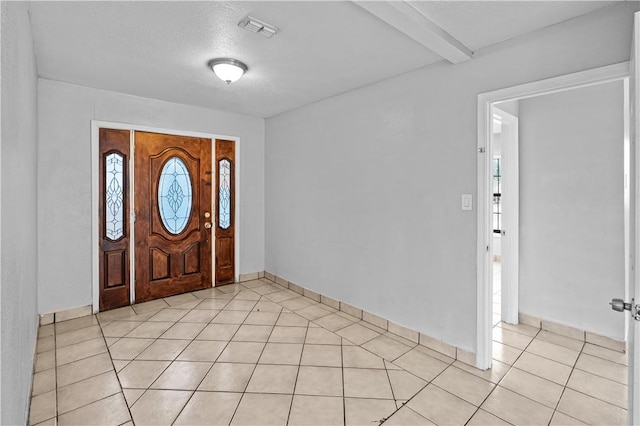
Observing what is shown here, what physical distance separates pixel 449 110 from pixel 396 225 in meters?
1.15

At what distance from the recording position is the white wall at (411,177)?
230cm

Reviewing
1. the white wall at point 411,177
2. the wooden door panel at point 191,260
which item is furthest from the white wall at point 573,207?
the wooden door panel at point 191,260

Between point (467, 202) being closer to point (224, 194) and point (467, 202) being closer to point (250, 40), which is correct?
point (250, 40)

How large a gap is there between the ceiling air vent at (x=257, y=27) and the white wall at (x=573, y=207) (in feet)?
8.92

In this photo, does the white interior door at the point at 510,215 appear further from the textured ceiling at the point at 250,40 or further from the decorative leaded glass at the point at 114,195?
the decorative leaded glass at the point at 114,195

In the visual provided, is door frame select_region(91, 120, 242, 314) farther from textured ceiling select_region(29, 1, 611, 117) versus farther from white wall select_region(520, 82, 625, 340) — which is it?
white wall select_region(520, 82, 625, 340)

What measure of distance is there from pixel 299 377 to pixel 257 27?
101 inches

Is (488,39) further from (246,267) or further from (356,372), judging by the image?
(246,267)

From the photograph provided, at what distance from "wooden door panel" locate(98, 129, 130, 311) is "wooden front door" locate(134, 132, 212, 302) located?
125 millimetres

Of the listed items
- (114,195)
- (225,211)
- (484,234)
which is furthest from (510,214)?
(114,195)

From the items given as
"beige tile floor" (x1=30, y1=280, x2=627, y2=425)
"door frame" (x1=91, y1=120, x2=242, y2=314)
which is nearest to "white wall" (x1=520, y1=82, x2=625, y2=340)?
"beige tile floor" (x1=30, y1=280, x2=627, y2=425)

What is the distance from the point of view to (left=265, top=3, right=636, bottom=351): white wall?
2.30 meters

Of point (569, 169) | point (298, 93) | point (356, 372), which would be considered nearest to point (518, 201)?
point (569, 169)

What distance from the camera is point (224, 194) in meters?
4.81
